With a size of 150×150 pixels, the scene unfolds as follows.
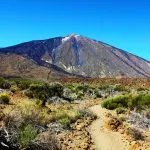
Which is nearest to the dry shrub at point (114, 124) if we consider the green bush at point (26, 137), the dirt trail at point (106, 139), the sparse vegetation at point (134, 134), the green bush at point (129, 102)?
the dirt trail at point (106, 139)

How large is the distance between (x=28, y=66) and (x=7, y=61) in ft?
46.4

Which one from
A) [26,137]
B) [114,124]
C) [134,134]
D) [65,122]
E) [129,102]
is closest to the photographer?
[26,137]

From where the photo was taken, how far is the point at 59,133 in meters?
15.6

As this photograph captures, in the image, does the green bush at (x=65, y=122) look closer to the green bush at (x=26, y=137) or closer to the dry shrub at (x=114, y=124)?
the dry shrub at (x=114, y=124)

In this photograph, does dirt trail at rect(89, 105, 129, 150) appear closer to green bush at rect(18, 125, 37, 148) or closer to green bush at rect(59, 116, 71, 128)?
green bush at rect(59, 116, 71, 128)

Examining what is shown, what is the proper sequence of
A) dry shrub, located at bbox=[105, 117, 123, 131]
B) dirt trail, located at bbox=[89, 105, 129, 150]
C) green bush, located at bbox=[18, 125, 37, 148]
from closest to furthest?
green bush, located at bbox=[18, 125, 37, 148] < dirt trail, located at bbox=[89, 105, 129, 150] < dry shrub, located at bbox=[105, 117, 123, 131]

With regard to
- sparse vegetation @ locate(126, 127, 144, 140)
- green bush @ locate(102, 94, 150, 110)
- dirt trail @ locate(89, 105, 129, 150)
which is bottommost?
dirt trail @ locate(89, 105, 129, 150)

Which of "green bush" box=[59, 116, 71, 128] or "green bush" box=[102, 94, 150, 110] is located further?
"green bush" box=[102, 94, 150, 110]

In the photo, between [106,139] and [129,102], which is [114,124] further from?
[129,102]

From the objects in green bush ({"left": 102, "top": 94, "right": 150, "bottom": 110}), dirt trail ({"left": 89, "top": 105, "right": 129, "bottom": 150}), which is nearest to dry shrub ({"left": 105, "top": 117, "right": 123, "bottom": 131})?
dirt trail ({"left": 89, "top": 105, "right": 129, "bottom": 150})

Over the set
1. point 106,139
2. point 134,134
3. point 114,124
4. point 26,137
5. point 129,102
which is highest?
point 129,102

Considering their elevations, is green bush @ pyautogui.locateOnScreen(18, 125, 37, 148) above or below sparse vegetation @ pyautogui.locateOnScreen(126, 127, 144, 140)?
below

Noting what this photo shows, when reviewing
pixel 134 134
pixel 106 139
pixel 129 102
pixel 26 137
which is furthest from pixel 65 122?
pixel 129 102

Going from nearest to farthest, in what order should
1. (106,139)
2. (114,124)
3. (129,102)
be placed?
(106,139), (114,124), (129,102)
